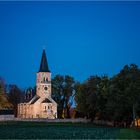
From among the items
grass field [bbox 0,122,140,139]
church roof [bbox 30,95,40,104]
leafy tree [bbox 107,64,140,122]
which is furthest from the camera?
church roof [bbox 30,95,40,104]

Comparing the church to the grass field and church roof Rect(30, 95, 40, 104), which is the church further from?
the grass field

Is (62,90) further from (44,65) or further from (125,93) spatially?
(125,93)

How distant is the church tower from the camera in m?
145

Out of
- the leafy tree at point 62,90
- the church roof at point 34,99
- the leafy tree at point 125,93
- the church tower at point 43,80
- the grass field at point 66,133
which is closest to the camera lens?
the grass field at point 66,133

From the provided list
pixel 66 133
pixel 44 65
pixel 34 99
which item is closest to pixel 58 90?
pixel 34 99

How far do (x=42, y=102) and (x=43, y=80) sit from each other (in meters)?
8.63

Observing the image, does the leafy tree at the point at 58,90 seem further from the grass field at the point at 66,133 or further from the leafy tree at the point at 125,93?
the grass field at the point at 66,133

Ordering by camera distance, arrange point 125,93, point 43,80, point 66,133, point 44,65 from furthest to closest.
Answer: point 44,65 < point 43,80 < point 125,93 < point 66,133

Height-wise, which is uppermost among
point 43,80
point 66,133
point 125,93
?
point 43,80

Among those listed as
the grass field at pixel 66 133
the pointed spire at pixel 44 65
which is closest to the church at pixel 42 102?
the pointed spire at pixel 44 65

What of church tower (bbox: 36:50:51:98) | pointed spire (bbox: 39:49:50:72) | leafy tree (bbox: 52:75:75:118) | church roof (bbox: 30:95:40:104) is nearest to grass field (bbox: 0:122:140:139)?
leafy tree (bbox: 52:75:75:118)

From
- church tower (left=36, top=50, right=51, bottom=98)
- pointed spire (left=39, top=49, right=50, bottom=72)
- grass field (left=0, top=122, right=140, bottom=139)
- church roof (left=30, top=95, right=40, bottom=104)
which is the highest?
pointed spire (left=39, top=49, right=50, bottom=72)

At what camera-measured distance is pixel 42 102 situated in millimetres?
142250

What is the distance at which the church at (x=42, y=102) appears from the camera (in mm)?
140250
